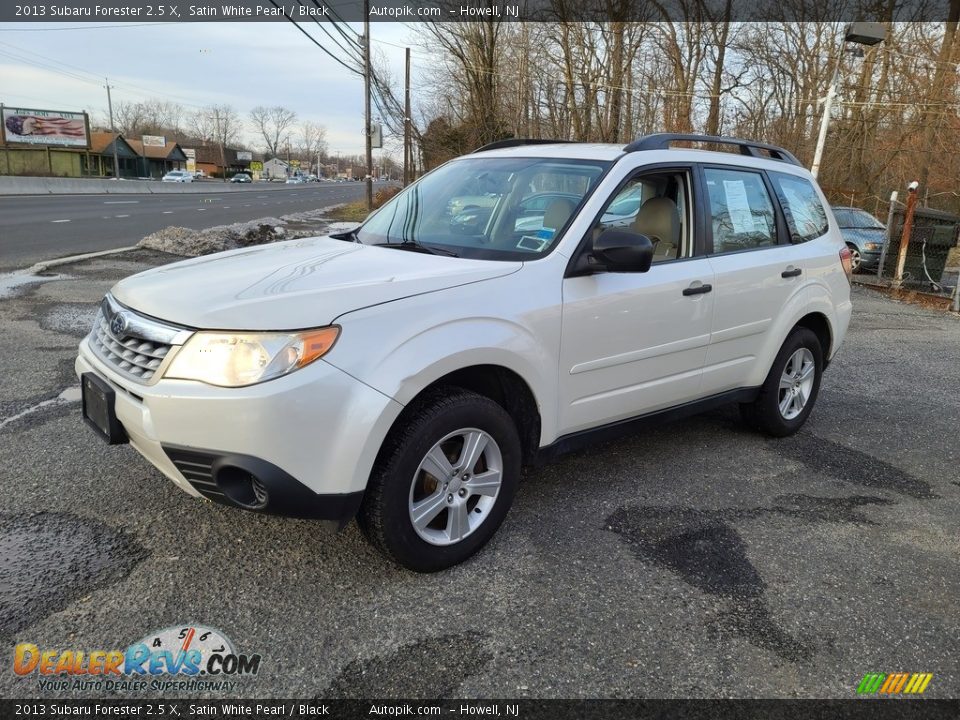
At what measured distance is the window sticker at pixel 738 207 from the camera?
4.13m

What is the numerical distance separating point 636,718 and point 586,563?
2.89ft

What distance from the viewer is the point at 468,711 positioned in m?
2.19

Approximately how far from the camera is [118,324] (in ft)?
9.31

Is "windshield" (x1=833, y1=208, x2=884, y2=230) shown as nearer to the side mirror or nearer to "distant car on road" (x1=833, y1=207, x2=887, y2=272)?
"distant car on road" (x1=833, y1=207, x2=887, y2=272)

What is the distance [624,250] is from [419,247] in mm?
1009

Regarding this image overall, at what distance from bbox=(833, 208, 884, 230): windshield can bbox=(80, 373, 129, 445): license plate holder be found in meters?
16.3

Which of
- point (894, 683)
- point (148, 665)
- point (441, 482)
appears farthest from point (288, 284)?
point (894, 683)

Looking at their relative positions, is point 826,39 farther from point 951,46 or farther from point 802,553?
point 802,553

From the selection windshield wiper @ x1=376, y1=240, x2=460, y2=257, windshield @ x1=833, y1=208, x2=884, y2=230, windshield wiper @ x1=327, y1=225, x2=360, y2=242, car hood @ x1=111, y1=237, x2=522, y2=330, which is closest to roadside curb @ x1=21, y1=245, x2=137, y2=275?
windshield wiper @ x1=327, y1=225, x2=360, y2=242

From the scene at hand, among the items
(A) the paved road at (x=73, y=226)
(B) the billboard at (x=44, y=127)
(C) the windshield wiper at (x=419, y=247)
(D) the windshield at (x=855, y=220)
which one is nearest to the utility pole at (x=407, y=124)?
(A) the paved road at (x=73, y=226)

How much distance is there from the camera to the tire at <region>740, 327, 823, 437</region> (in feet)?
14.7

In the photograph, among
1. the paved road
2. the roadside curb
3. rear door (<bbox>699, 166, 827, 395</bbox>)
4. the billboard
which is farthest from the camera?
the billboard

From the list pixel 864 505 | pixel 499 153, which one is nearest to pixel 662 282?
pixel 499 153

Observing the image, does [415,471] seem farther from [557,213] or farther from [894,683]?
[894,683]
